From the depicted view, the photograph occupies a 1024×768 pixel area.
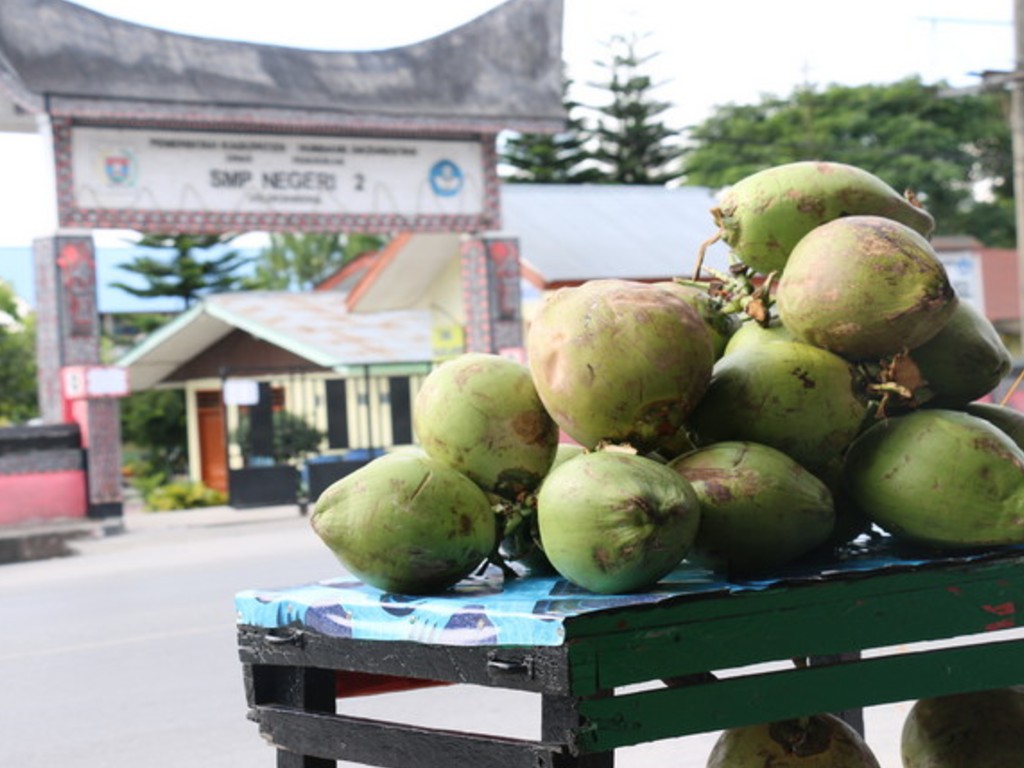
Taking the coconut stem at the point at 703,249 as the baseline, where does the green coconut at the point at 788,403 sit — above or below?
below

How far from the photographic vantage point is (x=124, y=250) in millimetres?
60531

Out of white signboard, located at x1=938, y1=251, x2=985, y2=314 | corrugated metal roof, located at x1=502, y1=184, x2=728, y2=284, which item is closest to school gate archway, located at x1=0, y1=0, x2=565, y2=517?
corrugated metal roof, located at x1=502, y1=184, x2=728, y2=284

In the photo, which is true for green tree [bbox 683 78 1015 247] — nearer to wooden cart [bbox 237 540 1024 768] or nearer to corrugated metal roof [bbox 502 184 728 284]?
corrugated metal roof [bbox 502 184 728 284]

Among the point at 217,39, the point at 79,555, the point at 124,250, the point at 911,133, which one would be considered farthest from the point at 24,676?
the point at 124,250

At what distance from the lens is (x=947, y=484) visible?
7.04 feet

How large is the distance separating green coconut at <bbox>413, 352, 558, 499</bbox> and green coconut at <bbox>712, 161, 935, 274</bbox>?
468 millimetres

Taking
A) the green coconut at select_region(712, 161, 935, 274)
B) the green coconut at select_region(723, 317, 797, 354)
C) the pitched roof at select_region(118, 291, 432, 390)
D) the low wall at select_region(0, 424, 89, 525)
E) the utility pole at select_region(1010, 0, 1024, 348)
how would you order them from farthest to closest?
1. the pitched roof at select_region(118, 291, 432, 390)
2. the utility pole at select_region(1010, 0, 1024, 348)
3. the low wall at select_region(0, 424, 89, 525)
4. the green coconut at select_region(712, 161, 935, 274)
5. the green coconut at select_region(723, 317, 797, 354)

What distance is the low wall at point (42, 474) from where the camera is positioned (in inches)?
719

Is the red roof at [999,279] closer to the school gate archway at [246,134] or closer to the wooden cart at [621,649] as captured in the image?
the school gate archway at [246,134]

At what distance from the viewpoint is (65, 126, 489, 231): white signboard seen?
65.0 feet

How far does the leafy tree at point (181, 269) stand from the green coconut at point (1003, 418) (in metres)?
39.8

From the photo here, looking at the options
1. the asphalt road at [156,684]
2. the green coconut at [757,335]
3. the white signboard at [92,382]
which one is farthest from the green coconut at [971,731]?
the white signboard at [92,382]

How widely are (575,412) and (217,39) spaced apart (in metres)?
19.5

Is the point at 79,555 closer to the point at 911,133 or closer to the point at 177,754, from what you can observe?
the point at 177,754
